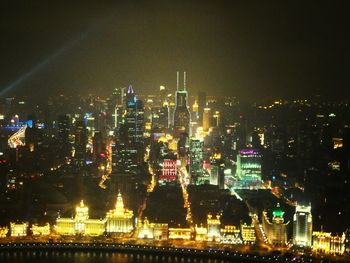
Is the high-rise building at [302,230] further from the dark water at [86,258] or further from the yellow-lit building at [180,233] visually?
the yellow-lit building at [180,233]

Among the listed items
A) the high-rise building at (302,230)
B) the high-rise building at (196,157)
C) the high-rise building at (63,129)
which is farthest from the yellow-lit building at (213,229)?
the high-rise building at (63,129)

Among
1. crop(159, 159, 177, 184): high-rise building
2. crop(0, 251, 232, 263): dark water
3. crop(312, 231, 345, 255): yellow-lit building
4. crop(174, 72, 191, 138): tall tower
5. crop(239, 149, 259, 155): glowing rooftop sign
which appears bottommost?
crop(0, 251, 232, 263): dark water

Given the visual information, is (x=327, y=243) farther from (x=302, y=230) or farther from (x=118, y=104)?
(x=118, y=104)

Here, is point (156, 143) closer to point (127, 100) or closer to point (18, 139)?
point (127, 100)

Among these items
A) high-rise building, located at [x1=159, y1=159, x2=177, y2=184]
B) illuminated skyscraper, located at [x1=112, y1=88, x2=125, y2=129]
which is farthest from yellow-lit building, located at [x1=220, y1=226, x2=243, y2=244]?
illuminated skyscraper, located at [x1=112, y1=88, x2=125, y2=129]

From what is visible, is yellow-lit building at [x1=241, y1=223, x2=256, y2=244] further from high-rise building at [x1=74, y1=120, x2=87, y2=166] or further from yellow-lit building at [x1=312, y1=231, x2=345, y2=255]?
high-rise building at [x1=74, y1=120, x2=87, y2=166]

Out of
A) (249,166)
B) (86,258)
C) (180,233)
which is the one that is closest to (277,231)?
(180,233)
